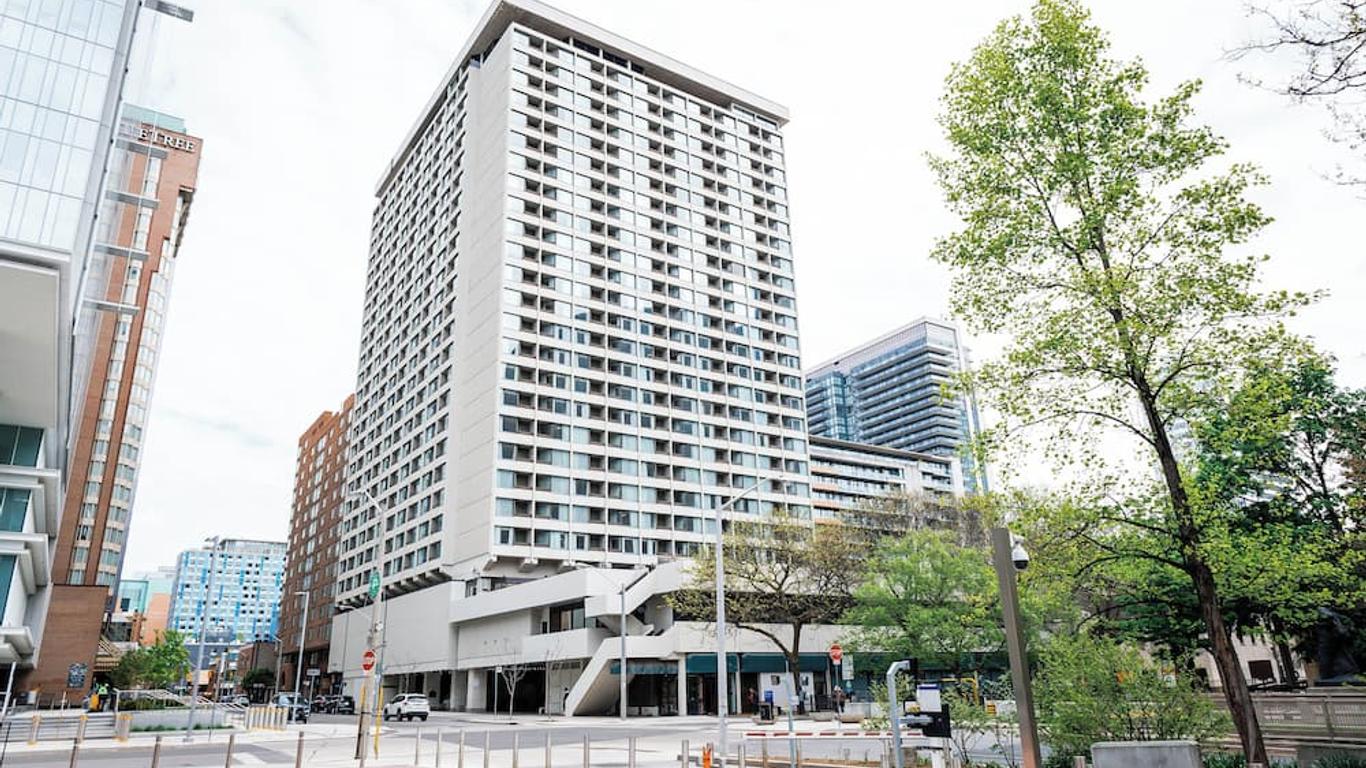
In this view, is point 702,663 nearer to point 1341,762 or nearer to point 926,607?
point 926,607

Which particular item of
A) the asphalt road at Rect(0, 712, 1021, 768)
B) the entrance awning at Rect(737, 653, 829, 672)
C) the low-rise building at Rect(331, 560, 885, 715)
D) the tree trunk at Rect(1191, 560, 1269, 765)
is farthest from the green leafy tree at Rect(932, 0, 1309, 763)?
the entrance awning at Rect(737, 653, 829, 672)

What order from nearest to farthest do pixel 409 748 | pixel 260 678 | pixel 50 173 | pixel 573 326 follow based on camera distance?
pixel 409 748 < pixel 50 173 < pixel 573 326 < pixel 260 678

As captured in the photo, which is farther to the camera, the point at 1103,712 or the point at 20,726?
the point at 20,726

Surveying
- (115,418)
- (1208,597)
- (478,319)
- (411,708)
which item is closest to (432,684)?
(411,708)

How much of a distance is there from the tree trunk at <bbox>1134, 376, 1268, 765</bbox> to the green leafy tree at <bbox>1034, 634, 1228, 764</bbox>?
0.66 meters

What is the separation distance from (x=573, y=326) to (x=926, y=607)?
4508cm

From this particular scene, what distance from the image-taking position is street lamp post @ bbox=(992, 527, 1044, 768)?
10.2 m

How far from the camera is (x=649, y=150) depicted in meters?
91.6

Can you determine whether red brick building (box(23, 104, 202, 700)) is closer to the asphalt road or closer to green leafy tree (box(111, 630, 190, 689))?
green leafy tree (box(111, 630, 190, 689))

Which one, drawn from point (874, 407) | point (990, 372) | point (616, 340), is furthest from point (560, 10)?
point (874, 407)

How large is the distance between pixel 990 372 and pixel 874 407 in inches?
7237

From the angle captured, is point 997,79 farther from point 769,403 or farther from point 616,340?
point 769,403

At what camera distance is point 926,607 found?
1724 inches

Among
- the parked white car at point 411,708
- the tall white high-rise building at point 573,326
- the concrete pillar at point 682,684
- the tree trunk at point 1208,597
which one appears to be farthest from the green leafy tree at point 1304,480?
the parked white car at point 411,708
